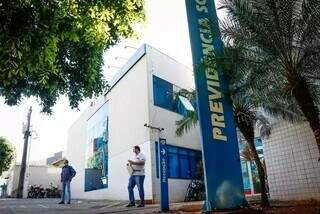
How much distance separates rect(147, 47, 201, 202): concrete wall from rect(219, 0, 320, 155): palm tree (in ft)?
30.6

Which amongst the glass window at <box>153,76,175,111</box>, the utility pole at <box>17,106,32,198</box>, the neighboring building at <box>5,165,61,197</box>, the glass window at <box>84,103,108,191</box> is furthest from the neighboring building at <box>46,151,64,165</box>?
the glass window at <box>153,76,175,111</box>

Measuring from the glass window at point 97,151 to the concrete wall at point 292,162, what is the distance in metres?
12.0

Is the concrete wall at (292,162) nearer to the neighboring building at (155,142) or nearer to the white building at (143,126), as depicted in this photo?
the neighboring building at (155,142)

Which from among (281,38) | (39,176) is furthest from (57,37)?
(39,176)

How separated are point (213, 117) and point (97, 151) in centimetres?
1926

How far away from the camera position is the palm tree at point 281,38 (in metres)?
6.73

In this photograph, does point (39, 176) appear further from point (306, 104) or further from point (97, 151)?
point (306, 104)

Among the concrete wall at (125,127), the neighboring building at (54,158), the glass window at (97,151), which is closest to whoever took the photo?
the concrete wall at (125,127)

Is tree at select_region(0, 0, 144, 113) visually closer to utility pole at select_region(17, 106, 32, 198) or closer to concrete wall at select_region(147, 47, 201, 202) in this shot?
concrete wall at select_region(147, 47, 201, 202)

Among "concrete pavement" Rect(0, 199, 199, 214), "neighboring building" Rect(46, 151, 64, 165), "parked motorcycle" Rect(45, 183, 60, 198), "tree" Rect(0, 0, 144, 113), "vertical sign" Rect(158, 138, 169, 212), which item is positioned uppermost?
"neighboring building" Rect(46, 151, 64, 165)

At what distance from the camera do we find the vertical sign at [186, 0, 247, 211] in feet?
17.9

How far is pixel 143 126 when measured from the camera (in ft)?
56.0

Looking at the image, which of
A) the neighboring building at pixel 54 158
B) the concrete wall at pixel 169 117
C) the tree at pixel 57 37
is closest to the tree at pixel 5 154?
the neighboring building at pixel 54 158

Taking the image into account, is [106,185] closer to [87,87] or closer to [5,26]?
[87,87]
